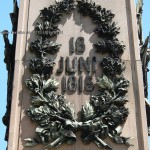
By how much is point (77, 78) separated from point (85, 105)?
793mm

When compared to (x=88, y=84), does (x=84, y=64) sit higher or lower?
higher

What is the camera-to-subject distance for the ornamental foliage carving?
8.68m

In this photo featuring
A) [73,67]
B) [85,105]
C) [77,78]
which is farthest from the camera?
[73,67]

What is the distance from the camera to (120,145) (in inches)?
342

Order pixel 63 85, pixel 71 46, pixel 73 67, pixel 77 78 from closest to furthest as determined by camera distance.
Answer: pixel 63 85 → pixel 77 78 → pixel 73 67 → pixel 71 46

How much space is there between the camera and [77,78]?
9562 mm

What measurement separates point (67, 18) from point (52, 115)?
2.89 m

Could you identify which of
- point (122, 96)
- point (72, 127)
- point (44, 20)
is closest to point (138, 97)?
point (122, 96)

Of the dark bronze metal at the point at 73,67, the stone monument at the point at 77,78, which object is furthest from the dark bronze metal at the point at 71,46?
the dark bronze metal at the point at 73,67

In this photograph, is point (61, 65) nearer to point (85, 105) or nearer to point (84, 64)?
point (84, 64)

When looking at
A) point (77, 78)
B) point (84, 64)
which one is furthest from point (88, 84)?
point (84, 64)

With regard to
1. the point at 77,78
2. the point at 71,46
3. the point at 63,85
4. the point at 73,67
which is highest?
the point at 71,46

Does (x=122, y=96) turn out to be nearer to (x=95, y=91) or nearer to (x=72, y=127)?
(x=95, y=91)

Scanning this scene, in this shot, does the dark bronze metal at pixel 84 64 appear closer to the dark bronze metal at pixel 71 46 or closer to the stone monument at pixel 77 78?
the stone monument at pixel 77 78
